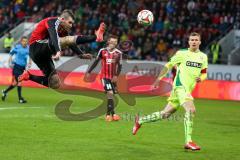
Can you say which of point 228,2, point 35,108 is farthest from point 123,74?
point 35,108

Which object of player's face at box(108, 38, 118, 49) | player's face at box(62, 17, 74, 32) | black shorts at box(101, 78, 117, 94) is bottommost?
Result: black shorts at box(101, 78, 117, 94)

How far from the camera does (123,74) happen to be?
30109mm

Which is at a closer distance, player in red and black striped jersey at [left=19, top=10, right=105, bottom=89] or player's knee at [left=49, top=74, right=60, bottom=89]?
player in red and black striped jersey at [left=19, top=10, right=105, bottom=89]

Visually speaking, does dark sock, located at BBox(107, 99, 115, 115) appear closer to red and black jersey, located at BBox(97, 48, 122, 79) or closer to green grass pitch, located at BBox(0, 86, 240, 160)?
green grass pitch, located at BBox(0, 86, 240, 160)

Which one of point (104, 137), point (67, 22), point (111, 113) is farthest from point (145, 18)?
point (111, 113)

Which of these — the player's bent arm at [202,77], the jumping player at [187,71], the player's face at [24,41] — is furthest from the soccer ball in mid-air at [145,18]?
the player's face at [24,41]

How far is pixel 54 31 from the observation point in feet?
43.9

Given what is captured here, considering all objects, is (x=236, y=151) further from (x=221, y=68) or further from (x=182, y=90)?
(x=221, y=68)

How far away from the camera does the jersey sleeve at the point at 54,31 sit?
43.3 feet

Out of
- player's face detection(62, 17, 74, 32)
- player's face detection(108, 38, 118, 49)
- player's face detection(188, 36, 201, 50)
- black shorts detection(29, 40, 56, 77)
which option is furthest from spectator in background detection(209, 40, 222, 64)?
player's face detection(188, 36, 201, 50)

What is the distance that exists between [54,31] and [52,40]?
0.20m

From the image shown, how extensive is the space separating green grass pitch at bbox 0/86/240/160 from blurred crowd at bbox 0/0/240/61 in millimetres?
12403

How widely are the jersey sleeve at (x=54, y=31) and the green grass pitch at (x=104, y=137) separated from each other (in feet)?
6.37

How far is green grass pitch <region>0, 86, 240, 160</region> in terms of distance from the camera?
11523 mm
